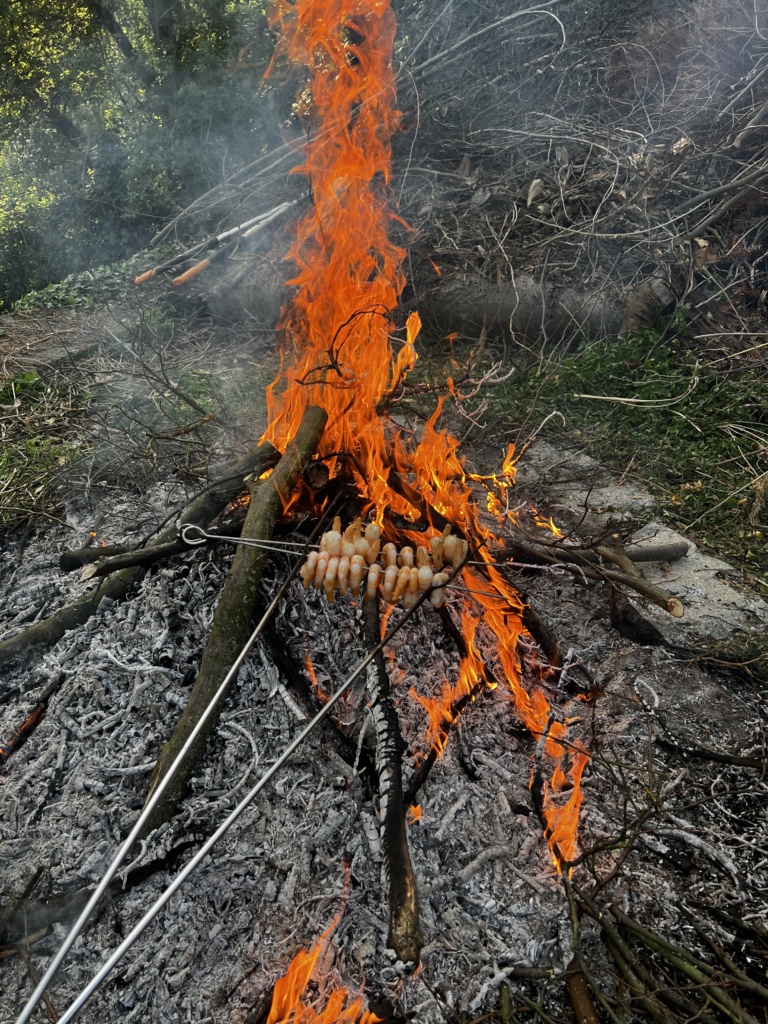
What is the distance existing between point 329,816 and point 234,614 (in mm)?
962

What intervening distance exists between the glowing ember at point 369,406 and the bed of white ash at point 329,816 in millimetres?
120

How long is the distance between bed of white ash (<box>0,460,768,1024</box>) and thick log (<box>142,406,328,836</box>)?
112 millimetres

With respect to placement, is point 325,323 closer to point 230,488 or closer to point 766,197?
point 230,488

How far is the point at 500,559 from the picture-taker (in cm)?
340

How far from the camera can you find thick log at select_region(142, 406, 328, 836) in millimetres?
2695

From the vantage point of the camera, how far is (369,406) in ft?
12.1

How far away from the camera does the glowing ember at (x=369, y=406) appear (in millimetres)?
3033

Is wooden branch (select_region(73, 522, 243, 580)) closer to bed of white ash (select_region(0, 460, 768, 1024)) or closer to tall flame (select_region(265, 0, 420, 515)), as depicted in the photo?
bed of white ash (select_region(0, 460, 768, 1024))

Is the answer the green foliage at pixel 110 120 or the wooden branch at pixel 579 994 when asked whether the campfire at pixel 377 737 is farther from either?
the green foliage at pixel 110 120

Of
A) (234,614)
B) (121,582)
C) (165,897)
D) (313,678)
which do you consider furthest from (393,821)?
(121,582)


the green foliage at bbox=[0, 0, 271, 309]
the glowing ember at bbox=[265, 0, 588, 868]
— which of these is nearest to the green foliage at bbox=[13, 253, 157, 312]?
the green foliage at bbox=[0, 0, 271, 309]

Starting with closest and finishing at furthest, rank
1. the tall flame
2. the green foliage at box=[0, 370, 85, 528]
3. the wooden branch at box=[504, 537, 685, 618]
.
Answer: the wooden branch at box=[504, 537, 685, 618] < the tall flame < the green foliage at box=[0, 370, 85, 528]

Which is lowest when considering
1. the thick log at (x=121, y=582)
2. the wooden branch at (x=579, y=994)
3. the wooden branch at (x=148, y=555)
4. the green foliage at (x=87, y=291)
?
the wooden branch at (x=579, y=994)

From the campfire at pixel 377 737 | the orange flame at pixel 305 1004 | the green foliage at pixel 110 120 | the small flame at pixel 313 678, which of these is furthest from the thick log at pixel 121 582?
the green foliage at pixel 110 120
